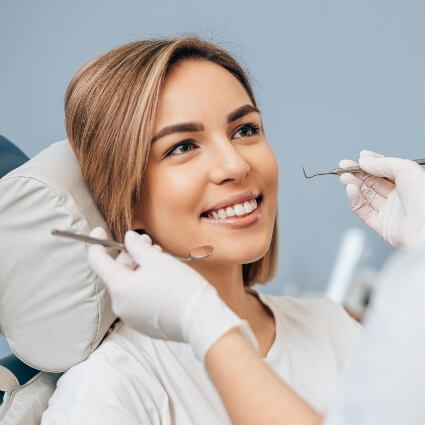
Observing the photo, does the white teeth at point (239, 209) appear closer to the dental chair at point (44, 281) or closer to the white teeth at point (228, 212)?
the white teeth at point (228, 212)

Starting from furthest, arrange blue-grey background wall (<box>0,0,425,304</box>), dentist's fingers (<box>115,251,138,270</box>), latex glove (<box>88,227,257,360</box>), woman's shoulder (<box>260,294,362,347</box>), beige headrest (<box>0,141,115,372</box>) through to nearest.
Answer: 1. blue-grey background wall (<box>0,0,425,304</box>)
2. woman's shoulder (<box>260,294,362,347</box>)
3. beige headrest (<box>0,141,115,372</box>)
4. dentist's fingers (<box>115,251,138,270</box>)
5. latex glove (<box>88,227,257,360</box>)

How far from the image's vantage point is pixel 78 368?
3.95ft

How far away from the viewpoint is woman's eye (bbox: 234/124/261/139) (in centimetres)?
134

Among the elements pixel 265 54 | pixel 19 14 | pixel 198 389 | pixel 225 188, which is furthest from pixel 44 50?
pixel 198 389

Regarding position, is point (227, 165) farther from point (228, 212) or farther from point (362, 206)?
point (362, 206)

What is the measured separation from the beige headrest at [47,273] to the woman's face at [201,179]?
0.16 meters

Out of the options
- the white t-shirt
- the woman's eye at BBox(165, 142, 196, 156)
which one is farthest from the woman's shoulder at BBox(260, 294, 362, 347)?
the woman's eye at BBox(165, 142, 196, 156)

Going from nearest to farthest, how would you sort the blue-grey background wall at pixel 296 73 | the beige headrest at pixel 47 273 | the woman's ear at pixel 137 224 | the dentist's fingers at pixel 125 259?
the dentist's fingers at pixel 125 259, the beige headrest at pixel 47 273, the woman's ear at pixel 137 224, the blue-grey background wall at pixel 296 73

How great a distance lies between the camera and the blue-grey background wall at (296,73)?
72.2 inches

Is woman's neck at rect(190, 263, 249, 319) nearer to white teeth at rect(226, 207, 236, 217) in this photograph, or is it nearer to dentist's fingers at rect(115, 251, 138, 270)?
white teeth at rect(226, 207, 236, 217)

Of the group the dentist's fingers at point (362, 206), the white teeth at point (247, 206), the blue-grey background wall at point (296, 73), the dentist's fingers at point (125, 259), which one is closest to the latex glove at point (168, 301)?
the dentist's fingers at point (125, 259)

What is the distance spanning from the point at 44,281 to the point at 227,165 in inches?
16.3

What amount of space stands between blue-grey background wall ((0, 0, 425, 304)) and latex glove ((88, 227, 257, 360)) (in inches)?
41.1

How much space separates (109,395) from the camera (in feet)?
3.65
